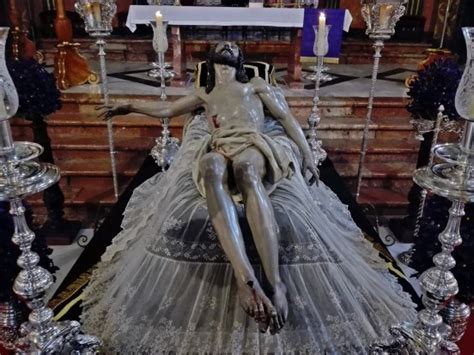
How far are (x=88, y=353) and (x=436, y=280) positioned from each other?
49.1 inches

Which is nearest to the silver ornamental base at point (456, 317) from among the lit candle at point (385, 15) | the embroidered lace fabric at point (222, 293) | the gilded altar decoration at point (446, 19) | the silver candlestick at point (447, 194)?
the embroidered lace fabric at point (222, 293)

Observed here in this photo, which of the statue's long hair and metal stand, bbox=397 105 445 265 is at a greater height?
the statue's long hair

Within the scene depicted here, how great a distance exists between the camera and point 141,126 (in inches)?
174

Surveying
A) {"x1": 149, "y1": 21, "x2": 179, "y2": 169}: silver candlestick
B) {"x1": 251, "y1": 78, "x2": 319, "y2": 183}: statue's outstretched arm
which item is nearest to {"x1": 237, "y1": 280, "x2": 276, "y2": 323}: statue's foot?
{"x1": 251, "y1": 78, "x2": 319, "y2": 183}: statue's outstretched arm

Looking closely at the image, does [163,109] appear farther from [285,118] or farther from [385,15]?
[385,15]

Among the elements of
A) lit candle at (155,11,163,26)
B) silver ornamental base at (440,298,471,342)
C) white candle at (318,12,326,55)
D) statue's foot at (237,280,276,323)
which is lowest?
silver ornamental base at (440,298,471,342)

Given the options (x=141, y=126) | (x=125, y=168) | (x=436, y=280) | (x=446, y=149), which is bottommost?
(x=125, y=168)

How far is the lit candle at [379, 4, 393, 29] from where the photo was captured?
2.87m

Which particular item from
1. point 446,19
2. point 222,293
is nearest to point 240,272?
point 222,293

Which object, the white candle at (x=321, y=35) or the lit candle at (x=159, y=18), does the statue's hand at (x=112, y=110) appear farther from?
the white candle at (x=321, y=35)

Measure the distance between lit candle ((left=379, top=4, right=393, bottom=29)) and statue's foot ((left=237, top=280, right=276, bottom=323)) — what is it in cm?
206

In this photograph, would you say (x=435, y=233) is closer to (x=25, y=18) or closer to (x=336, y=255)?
(x=336, y=255)

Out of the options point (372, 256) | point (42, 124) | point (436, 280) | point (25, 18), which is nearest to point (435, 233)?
point (372, 256)

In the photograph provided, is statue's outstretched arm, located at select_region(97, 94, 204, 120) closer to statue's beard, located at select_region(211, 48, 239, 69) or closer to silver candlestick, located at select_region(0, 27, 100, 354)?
statue's beard, located at select_region(211, 48, 239, 69)
